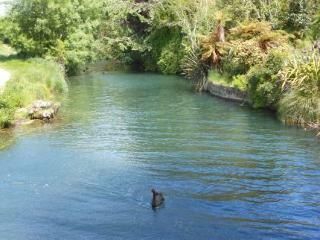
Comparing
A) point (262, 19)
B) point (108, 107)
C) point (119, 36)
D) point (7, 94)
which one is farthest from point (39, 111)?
point (119, 36)

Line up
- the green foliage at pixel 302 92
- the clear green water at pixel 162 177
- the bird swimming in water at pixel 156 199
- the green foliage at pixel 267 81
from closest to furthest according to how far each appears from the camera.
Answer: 1. the clear green water at pixel 162 177
2. the bird swimming in water at pixel 156 199
3. the green foliage at pixel 302 92
4. the green foliage at pixel 267 81

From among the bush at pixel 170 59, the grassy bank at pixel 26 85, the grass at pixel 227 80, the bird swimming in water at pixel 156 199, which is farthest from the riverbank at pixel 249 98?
the bush at pixel 170 59

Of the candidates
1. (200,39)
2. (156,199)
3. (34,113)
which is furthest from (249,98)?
(156,199)

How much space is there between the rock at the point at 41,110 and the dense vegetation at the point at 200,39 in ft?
36.8

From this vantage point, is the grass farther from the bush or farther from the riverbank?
the bush

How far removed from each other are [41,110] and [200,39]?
17039 millimetres

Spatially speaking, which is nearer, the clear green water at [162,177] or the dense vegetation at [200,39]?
the clear green water at [162,177]

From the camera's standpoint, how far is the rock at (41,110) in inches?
1071

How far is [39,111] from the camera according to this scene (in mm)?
27375

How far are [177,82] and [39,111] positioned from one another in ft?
70.0

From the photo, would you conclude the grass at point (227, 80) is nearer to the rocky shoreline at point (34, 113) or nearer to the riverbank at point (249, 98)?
the riverbank at point (249, 98)

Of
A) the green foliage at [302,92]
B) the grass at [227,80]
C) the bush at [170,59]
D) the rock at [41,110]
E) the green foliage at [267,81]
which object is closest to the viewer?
the green foliage at [302,92]

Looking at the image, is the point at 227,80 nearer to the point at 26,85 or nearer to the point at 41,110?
the point at 26,85

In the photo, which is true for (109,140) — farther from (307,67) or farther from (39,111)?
(307,67)
